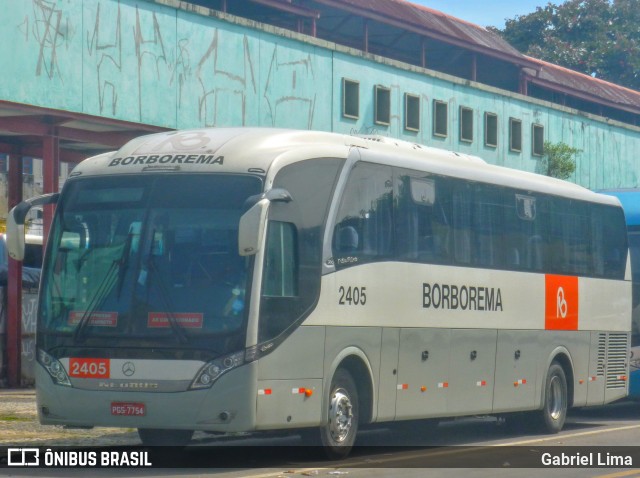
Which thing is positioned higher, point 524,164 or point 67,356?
point 524,164

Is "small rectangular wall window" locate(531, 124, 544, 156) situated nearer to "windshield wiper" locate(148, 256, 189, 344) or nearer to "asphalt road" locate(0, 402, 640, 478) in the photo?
"asphalt road" locate(0, 402, 640, 478)

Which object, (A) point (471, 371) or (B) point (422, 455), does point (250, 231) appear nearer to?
(B) point (422, 455)

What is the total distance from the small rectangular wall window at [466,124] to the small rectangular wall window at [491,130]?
93cm

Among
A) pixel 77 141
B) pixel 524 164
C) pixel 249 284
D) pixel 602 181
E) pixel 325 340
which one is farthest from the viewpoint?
pixel 602 181

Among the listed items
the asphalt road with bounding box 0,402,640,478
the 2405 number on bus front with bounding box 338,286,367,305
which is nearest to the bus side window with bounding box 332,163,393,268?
the 2405 number on bus front with bounding box 338,286,367,305

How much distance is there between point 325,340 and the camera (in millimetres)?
13789

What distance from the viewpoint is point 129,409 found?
12.8m

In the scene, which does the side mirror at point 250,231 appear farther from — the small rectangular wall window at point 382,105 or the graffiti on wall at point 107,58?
the small rectangular wall window at point 382,105

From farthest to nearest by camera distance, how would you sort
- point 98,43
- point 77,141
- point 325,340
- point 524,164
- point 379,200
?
1. point 524,164
2. point 77,141
3. point 98,43
4. point 379,200
5. point 325,340

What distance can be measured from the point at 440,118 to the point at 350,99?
514 centimetres

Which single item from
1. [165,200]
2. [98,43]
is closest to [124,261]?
[165,200]

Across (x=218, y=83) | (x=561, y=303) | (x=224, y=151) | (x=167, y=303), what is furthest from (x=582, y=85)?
(x=167, y=303)

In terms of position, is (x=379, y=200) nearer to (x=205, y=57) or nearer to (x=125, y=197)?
(x=125, y=197)

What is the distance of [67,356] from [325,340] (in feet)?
8.48
